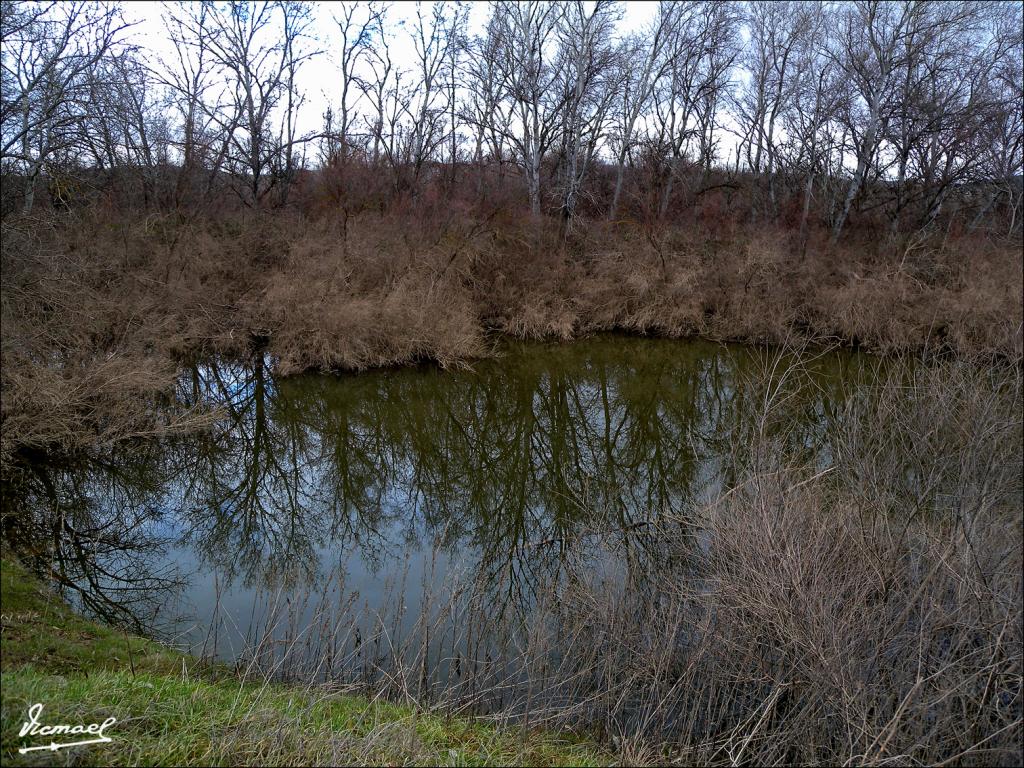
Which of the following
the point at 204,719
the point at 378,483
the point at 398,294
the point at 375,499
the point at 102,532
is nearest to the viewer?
the point at 204,719

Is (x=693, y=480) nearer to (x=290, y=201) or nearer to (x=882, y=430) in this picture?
(x=882, y=430)

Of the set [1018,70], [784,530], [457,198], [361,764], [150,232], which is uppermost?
[1018,70]

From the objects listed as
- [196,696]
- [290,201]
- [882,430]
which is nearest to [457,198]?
[290,201]

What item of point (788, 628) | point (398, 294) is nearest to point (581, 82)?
point (398, 294)

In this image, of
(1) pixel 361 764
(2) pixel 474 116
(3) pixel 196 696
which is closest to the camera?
(1) pixel 361 764

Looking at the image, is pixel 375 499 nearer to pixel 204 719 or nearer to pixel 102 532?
pixel 102 532

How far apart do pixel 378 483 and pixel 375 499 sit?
707mm

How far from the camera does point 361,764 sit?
3.76 metres

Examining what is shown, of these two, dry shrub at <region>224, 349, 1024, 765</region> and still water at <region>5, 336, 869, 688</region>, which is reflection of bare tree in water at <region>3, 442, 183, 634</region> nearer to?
still water at <region>5, 336, 869, 688</region>

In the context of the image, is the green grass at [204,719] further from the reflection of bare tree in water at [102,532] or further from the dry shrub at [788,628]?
the reflection of bare tree in water at [102,532]

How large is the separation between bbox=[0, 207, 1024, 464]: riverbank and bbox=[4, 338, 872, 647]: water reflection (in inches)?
39.9

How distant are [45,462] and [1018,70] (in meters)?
22.3

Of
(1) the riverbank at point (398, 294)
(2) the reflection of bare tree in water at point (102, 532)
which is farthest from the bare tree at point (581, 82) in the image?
(2) the reflection of bare tree in water at point (102, 532)

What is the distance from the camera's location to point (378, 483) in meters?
11.1
